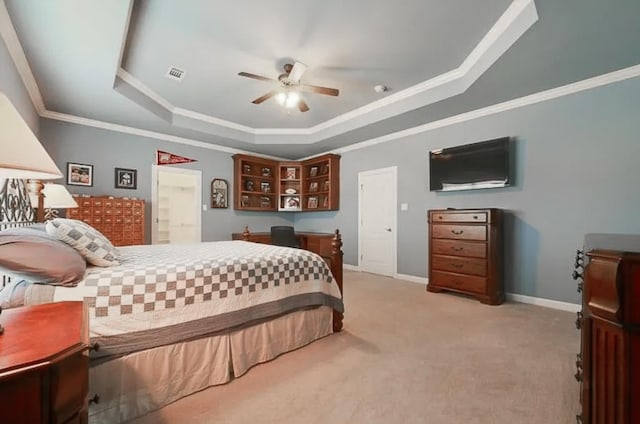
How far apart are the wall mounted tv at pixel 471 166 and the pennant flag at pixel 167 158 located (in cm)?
426

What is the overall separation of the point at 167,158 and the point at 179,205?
117cm

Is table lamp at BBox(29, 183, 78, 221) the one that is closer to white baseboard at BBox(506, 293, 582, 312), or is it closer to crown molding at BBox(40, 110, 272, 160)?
crown molding at BBox(40, 110, 272, 160)

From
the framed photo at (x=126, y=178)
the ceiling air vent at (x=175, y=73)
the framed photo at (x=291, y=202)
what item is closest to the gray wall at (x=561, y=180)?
the framed photo at (x=291, y=202)

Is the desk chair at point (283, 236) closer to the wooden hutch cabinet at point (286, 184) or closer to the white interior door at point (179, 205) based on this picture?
the wooden hutch cabinet at point (286, 184)

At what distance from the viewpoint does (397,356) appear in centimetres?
207

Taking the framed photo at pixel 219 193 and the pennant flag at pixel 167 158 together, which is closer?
the pennant flag at pixel 167 158

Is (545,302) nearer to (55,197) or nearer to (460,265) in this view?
(460,265)

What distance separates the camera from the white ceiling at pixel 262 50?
7.13 feet

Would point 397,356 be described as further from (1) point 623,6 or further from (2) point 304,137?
(2) point 304,137

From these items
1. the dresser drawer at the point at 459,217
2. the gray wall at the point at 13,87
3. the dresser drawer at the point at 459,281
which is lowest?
the dresser drawer at the point at 459,281

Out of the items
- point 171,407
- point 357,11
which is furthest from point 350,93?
point 171,407

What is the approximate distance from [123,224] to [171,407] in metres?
3.38

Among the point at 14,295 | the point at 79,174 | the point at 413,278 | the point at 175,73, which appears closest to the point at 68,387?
the point at 14,295

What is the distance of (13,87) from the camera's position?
258 cm
